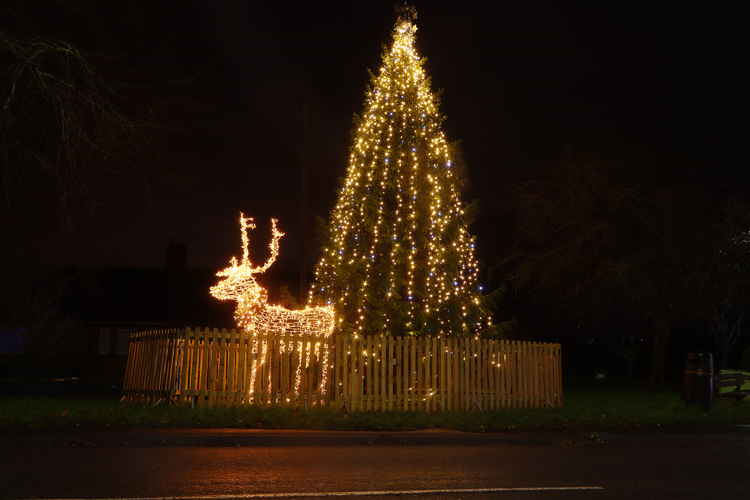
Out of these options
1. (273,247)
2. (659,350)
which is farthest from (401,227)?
(659,350)

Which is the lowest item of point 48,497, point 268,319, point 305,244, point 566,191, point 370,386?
point 48,497

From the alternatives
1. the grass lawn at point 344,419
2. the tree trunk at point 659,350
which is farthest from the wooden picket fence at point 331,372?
the tree trunk at point 659,350

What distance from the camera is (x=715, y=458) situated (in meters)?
11.0

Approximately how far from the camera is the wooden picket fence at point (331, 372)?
1580 cm

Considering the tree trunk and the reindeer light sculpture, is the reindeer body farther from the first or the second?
the tree trunk

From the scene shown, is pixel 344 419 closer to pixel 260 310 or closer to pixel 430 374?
A: pixel 430 374

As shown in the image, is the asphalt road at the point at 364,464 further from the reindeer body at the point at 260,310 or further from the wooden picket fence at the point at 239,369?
the reindeer body at the point at 260,310

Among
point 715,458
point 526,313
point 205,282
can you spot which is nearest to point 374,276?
point 715,458

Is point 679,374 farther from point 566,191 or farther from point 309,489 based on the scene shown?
point 309,489

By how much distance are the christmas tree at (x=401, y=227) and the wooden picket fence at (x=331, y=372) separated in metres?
1.86

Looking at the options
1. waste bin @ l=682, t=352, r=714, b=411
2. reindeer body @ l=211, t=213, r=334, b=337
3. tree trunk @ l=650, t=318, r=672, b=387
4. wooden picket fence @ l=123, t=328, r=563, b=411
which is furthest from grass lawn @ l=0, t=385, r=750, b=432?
tree trunk @ l=650, t=318, r=672, b=387

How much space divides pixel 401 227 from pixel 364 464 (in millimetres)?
9861

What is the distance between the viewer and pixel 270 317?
60.9ft

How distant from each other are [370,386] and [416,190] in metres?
4.97
